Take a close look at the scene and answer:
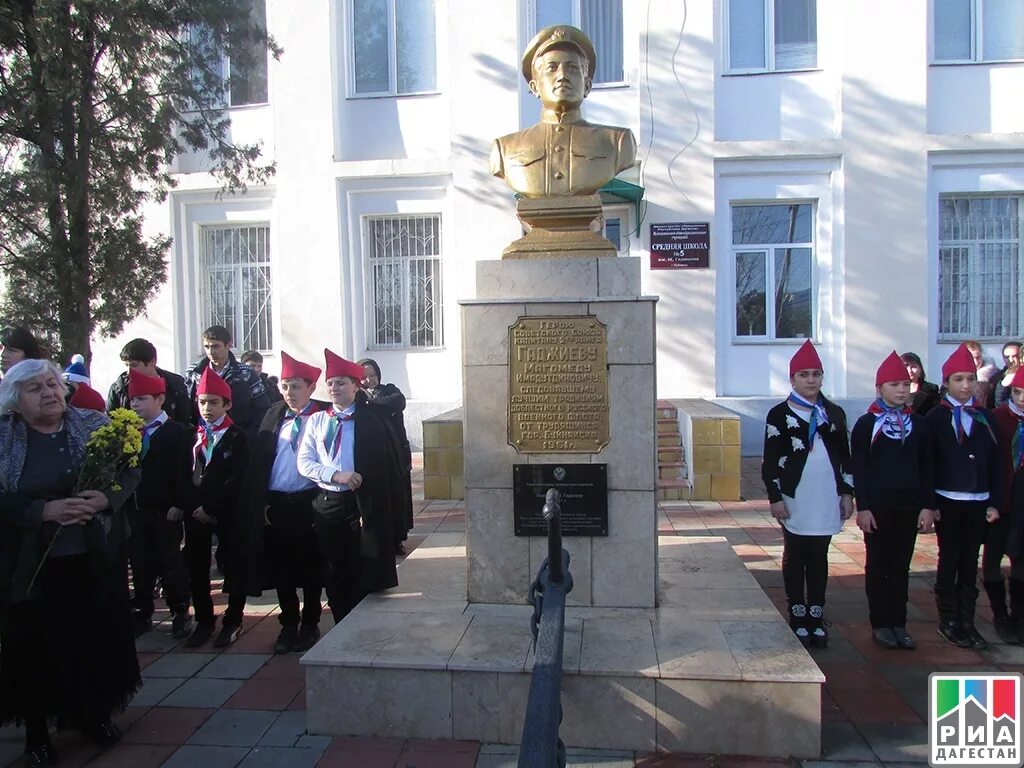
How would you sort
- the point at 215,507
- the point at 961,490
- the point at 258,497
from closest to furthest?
the point at 961,490, the point at 258,497, the point at 215,507

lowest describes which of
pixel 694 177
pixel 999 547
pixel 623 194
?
pixel 999 547

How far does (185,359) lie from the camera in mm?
11625

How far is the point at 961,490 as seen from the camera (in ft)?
13.7

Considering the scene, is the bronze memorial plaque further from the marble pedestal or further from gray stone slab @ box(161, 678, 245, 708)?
gray stone slab @ box(161, 678, 245, 708)

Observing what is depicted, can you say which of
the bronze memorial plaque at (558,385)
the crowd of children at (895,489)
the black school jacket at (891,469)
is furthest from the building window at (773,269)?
the bronze memorial plaque at (558,385)

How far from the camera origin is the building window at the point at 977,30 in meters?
10.4

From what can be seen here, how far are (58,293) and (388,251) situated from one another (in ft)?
17.6

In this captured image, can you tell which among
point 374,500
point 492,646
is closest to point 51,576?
point 374,500

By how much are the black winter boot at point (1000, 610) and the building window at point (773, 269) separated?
667 cm

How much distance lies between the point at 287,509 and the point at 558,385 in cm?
171

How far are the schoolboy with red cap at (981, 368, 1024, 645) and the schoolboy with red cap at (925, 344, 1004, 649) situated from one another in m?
0.06

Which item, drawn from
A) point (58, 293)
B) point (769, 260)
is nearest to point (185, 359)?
point (58, 293)

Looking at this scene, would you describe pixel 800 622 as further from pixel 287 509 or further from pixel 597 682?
pixel 287 509

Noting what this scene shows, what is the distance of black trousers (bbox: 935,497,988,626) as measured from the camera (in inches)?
166
